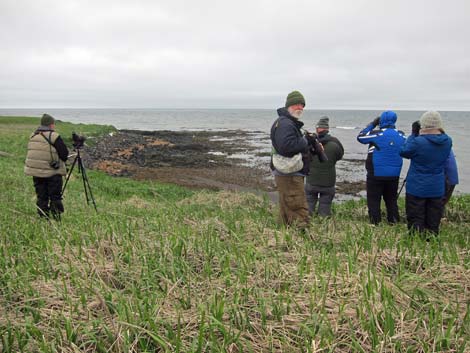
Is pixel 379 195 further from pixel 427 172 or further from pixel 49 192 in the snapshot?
pixel 49 192

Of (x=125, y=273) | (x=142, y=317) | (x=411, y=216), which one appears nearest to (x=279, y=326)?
(x=142, y=317)

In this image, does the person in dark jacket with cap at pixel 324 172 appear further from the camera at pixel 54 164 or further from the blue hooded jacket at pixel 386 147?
the camera at pixel 54 164

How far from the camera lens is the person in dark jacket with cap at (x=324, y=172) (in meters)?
6.27

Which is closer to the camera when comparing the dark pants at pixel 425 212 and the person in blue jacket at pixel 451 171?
the dark pants at pixel 425 212

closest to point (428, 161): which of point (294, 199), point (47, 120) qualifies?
point (294, 199)

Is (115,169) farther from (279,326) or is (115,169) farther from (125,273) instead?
(279,326)

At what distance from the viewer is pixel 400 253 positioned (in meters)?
3.64

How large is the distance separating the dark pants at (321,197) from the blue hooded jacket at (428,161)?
5.47 ft

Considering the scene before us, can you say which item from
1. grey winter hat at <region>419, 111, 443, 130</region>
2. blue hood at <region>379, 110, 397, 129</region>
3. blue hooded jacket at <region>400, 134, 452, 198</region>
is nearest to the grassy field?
blue hooded jacket at <region>400, 134, 452, 198</region>

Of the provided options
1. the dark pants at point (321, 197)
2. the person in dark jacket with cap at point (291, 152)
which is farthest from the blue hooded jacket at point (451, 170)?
the person in dark jacket with cap at point (291, 152)

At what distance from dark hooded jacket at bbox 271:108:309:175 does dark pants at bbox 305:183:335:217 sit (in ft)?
6.25

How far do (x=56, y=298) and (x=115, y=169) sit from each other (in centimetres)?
1786

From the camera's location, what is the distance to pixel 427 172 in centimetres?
480

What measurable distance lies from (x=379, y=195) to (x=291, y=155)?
8.09 ft
